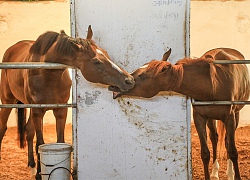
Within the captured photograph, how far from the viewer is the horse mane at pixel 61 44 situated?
10.1ft

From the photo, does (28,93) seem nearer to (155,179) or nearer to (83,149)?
(83,149)

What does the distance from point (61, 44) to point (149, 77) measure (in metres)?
0.79

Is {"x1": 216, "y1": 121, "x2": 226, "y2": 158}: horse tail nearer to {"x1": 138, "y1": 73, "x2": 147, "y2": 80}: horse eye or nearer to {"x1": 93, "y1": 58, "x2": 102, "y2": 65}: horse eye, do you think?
{"x1": 138, "y1": 73, "x2": 147, "y2": 80}: horse eye

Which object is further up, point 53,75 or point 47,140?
point 53,75

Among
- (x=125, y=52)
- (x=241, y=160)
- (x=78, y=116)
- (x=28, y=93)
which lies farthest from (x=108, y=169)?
(x=241, y=160)

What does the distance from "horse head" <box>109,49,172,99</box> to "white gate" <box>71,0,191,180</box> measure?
17 cm

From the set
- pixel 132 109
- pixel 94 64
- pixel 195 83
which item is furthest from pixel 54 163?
pixel 195 83

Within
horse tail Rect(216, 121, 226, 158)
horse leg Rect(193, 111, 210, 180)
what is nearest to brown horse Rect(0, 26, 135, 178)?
horse leg Rect(193, 111, 210, 180)

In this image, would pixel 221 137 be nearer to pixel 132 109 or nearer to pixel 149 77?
pixel 132 109

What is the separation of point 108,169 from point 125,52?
1.04 meters

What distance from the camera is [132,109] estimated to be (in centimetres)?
329

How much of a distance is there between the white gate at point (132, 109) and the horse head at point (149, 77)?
17 cm

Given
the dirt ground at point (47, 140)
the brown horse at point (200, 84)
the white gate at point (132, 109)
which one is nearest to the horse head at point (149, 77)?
the brown horse at point (200, 84)

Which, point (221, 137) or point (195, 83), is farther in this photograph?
point (221, 137)
